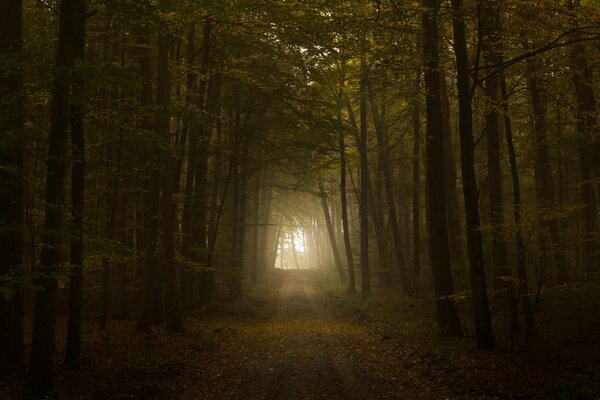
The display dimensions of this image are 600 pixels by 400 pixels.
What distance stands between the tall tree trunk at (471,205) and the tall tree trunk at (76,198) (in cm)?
827

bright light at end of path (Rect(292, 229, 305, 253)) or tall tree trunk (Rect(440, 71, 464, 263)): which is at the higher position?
bright light at end of path (Rect(292, 229, 305, 253))

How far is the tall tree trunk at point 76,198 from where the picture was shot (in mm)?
8172

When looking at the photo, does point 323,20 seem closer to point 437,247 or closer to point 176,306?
point 437,247

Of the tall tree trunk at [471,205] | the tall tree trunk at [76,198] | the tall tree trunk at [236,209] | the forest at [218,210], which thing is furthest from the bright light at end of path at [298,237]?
the tall tree trunk at [76,198]

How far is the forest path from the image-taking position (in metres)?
8.80

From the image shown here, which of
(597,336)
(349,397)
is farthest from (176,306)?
(597,336)

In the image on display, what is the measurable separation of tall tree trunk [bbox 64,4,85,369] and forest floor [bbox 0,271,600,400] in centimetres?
64

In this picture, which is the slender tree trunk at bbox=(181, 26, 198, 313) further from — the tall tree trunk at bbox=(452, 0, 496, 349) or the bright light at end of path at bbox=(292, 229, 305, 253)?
the bright light at end of path at bbox=(292, 229, 305, 253)

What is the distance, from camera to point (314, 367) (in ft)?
35.3

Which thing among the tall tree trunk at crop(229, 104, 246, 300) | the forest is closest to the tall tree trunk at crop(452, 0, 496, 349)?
the forest

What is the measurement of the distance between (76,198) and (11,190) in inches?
47.7

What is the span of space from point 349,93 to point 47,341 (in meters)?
21.7

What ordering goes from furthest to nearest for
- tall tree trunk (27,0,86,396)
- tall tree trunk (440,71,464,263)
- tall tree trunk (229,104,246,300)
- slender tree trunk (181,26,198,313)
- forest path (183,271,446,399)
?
tall tree trunk (229,104,246,300) < tall tree trunk (440,71,464,263) < slender tree trunk (181,26,198,313) < forest path (183,271,446,399) < tall tree trunk (27,0,86,396)

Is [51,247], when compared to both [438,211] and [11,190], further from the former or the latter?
[438,211]
